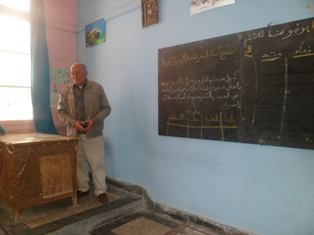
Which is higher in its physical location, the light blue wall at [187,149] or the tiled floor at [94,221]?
the light blue wall at [187,149]

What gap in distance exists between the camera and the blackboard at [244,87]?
170cm

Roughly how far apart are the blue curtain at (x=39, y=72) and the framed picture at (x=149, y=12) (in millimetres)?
1281

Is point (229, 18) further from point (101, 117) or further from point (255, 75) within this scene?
point (101, 117)

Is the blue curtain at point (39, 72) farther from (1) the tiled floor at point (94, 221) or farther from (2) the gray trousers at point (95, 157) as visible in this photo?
(1) the tiled floor at point (94, 221)

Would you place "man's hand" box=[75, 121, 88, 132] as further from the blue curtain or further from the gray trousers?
the blue curtain

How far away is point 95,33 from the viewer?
3.24 m

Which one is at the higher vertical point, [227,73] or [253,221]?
[227,73]

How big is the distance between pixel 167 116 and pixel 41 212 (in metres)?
1.43

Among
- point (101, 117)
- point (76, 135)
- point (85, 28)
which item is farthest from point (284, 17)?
point (85, 28)

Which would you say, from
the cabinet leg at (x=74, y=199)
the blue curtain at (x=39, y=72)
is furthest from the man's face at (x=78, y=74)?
the cabinet leg at (x=74, y=199)

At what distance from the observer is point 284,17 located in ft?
5.80

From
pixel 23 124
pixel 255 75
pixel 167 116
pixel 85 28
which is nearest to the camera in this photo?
pixel 255 75

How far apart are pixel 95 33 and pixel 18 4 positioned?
35.4 inches

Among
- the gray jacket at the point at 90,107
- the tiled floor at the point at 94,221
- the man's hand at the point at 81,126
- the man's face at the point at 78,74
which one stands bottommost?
the tiled floor at the point at 94,221
